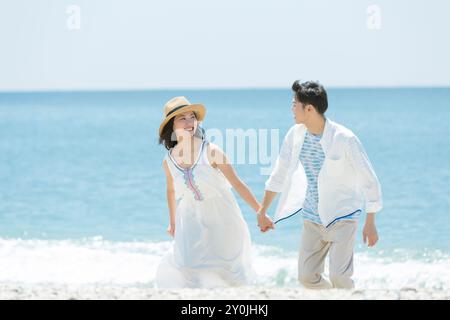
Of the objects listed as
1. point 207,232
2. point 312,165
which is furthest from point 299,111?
point 207,232

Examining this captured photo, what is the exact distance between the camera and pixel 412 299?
4082mm

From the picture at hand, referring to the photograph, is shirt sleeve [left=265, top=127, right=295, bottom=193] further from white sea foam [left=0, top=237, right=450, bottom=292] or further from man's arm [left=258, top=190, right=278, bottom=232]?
white sea foam [left=0, top=237, right=450, bottom=292]

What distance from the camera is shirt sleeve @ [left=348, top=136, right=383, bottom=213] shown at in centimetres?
529

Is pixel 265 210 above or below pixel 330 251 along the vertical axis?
above

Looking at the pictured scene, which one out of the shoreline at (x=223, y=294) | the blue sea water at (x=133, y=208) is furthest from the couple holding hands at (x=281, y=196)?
the blue sea water at (x=133, y=208)

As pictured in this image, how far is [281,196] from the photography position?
5609 mm

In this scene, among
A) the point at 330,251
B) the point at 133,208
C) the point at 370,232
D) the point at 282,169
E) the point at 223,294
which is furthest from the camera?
the point at 133,208

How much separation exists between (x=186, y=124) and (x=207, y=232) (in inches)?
28.9

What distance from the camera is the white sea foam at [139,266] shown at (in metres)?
10.3

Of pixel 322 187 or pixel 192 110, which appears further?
pixel 192 110

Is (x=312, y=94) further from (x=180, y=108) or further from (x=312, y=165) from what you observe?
(x=180, y=108)
